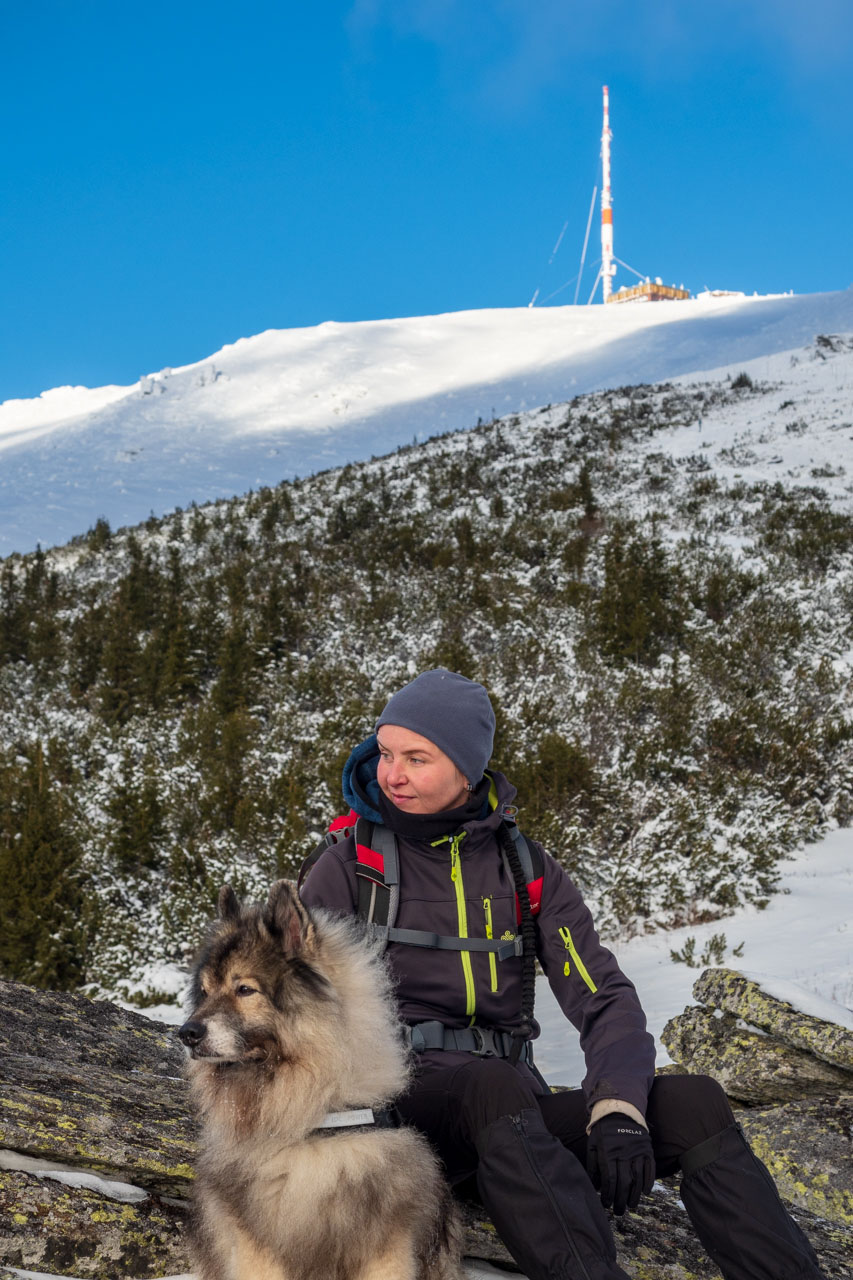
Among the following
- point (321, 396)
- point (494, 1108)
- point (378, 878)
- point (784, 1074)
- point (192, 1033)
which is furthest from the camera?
point (321, 396)

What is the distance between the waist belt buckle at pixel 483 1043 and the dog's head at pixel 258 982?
0.60 m

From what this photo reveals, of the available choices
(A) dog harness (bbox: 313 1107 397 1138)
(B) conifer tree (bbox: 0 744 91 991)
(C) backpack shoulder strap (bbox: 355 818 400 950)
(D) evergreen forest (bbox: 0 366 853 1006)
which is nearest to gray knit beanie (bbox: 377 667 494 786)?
(C) backpack shoulder strap (bbox: 355 818 400 950)

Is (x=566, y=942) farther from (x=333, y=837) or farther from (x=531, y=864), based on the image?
(x=333, y=837)

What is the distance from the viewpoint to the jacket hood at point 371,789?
218 centimetres

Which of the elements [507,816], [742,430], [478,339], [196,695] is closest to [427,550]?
[196,695]

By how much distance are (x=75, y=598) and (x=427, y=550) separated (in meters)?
6.49

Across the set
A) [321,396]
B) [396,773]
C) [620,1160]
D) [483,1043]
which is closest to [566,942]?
[483,1043]

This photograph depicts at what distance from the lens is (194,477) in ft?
87.8

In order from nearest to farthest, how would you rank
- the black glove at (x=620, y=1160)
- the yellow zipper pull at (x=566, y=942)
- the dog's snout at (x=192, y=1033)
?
the dog's snout at (x=192, y=1033) < the black glove at (x=620, y=1160) < the yellow zipper pull at (x=566, y=942)

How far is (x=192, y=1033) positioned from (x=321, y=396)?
117 feet

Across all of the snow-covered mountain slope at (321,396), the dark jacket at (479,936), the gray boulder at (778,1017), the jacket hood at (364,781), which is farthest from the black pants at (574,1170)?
the snow-covered mountain slope at (321,396)

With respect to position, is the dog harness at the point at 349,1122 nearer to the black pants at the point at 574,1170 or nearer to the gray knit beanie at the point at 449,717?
the black pants at the point at 574,1170

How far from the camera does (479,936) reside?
2094 millimetres

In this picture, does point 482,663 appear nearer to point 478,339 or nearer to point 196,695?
point 196,695
